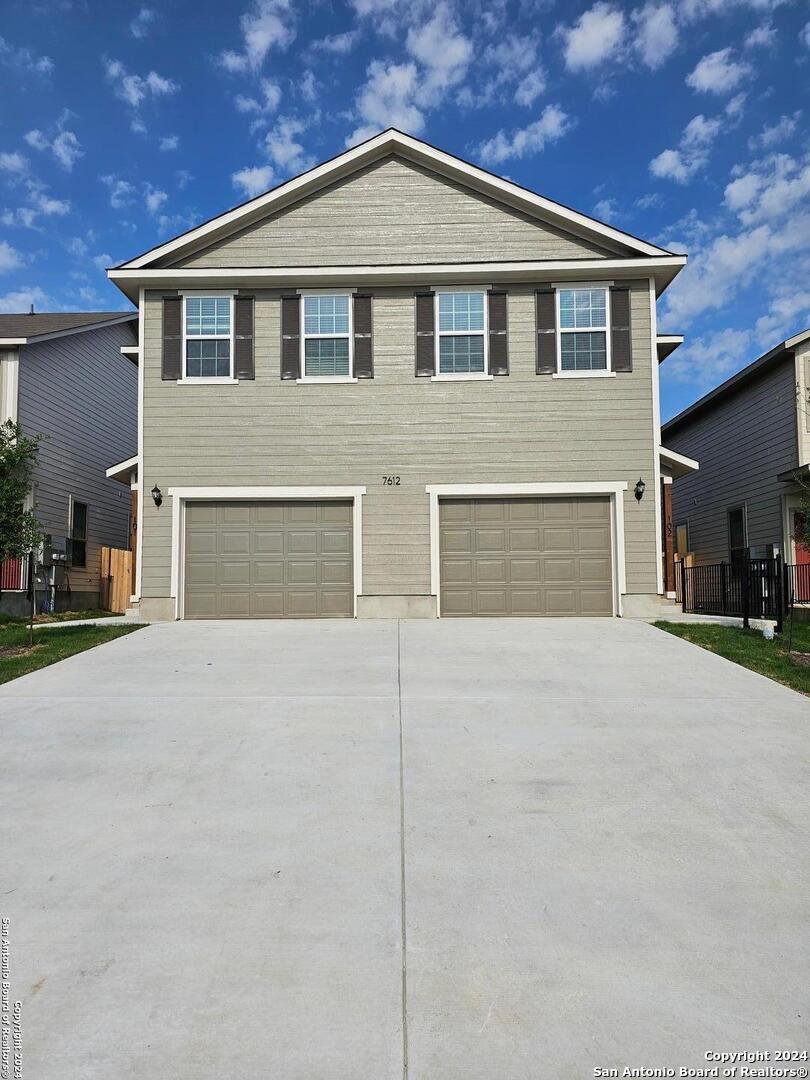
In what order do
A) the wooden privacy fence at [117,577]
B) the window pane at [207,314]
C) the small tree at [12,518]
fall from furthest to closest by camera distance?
the wooden privacy fence at [117,577] → the window pane at [207,314] → the small tree at [12,518]

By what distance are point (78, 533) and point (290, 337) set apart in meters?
9.71

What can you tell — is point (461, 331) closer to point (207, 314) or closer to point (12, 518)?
point (207, 314)

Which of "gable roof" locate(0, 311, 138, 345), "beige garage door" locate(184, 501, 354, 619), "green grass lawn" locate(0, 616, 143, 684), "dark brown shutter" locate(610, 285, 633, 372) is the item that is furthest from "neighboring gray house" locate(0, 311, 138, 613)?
"dark brown shutter" locate(610, 285, 633, 372)

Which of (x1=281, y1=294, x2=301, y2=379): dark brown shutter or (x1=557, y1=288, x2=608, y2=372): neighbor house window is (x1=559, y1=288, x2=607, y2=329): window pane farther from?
(x1=281, y1=294, x2=301, y2=379): dark brown shutter

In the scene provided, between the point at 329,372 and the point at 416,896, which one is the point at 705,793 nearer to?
the point at 416,896

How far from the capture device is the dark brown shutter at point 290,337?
44.2 ft

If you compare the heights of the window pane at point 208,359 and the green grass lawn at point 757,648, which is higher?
the window pane at point 208,359

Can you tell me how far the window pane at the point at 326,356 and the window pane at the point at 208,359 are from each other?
144 centimetres

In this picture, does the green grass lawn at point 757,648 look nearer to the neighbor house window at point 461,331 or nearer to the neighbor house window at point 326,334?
the neighbor house window at point 461,331

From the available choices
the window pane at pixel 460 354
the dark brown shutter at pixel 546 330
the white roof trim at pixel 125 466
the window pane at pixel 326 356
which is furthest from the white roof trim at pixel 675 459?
the white roof trim at pixel 125 466

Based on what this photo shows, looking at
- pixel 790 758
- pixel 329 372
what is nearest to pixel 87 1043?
pixel 790 758

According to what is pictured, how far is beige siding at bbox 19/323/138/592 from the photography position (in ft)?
58.3

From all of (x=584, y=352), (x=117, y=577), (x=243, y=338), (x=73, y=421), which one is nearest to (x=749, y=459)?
(x=584, y=352)

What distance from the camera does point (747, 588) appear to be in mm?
12477
